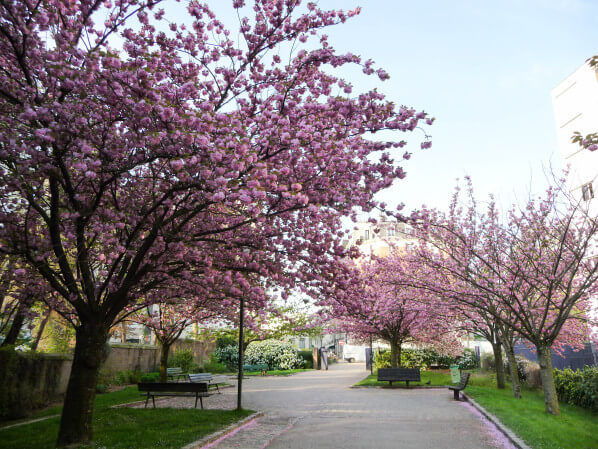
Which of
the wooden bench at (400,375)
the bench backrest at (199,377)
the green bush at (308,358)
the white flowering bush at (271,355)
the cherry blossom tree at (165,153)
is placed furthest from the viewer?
the green bush at (308,358)

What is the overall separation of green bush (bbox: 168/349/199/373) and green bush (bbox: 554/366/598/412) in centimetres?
1873

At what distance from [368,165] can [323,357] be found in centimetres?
3651

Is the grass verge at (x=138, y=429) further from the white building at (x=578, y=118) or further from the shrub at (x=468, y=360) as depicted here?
the shrub at (x=468, y=360)

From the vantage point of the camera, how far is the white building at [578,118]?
Answer: 23328 mm

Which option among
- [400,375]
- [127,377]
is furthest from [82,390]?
[400,375]

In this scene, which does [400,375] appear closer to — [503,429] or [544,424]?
[544,424]

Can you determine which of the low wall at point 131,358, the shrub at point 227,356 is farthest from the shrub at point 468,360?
the low wall at point 131,358

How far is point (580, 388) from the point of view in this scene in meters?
14.3

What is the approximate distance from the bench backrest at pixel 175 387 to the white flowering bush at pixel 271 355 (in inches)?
957

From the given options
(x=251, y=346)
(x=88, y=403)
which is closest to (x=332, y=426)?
(x=88, y=403)

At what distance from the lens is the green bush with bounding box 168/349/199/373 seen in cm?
2538

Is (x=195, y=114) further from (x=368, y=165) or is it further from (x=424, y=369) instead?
(x=424, y=369)

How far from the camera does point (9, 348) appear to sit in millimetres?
10750

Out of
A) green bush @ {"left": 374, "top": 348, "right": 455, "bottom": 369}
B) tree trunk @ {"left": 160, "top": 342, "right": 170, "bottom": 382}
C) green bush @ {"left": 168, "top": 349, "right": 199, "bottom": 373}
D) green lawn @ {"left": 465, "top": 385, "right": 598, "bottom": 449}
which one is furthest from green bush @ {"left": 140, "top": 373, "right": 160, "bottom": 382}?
green bush @ {"left": 374, "top": 348, "right": 455, "bottom": 369}
